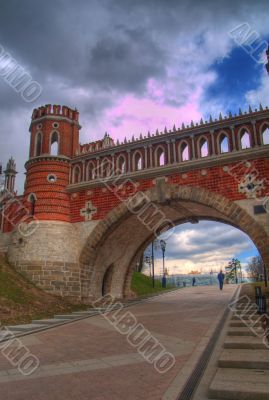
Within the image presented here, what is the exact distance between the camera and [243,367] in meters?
5.46

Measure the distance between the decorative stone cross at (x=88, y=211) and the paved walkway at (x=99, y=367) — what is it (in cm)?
852

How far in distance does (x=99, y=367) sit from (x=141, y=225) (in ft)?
44.5

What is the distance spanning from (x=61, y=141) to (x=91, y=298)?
27.4 feet

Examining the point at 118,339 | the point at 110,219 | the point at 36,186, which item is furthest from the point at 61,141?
the point at 118,339

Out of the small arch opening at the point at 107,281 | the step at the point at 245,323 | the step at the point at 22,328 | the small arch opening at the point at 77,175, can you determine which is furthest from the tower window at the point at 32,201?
the step at the point at 245,323

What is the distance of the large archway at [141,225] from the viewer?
47.7 ft

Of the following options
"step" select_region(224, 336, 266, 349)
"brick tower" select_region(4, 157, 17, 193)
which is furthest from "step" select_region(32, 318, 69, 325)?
"brick tower" select_region(4, 157, 17, 193)

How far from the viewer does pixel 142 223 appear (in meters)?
19.0

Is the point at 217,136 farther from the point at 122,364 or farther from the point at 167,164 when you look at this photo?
the point at 122,364

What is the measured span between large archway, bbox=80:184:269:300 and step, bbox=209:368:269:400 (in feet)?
29.2

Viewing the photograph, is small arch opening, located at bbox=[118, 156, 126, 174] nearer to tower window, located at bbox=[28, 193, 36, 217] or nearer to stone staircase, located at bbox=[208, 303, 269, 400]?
tower window, located at bbox=[28, 193, 36, 217]

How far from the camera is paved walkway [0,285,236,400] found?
181 inches

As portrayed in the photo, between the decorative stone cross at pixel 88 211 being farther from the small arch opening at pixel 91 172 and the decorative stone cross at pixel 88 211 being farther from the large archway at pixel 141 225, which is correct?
the small arch opening at pixel 91 172

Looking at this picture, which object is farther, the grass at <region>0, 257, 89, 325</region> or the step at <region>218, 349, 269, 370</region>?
the grass at <region>0, 257, 89, 325</region>
